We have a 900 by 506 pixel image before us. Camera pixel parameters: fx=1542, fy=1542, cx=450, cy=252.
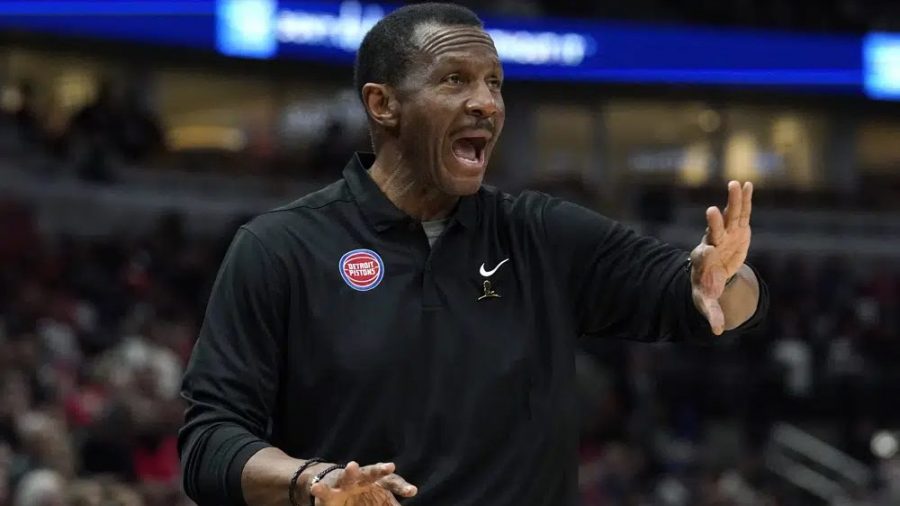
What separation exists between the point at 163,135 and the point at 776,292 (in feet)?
23.8

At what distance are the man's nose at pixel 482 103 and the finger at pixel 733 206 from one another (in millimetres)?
497

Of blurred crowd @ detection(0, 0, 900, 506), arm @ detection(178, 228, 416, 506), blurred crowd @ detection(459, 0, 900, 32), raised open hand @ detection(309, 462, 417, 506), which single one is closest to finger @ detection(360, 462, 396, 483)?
raised open hand @ detection(309, 462, 417, 506)

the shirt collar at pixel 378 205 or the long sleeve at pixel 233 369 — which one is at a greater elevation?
the shirt collar at pixel 378 205

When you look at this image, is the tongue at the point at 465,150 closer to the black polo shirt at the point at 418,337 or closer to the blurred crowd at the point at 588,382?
the black polo shirt at the point at 418,337

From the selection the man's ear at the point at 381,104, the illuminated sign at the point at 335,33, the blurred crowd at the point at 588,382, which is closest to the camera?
the man's ear at the point at 381,104

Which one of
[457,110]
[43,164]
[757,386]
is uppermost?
[457,110]

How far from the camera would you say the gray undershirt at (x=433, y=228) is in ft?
10.5

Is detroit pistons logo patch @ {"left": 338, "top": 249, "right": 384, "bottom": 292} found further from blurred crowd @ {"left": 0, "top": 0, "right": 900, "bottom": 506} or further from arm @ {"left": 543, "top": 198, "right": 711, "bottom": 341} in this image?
blurred crowd @ {"left": 0, "top": 0, "right": 900, "bottom": 506}

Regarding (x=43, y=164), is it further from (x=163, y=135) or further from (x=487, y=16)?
(x=487, y=16)

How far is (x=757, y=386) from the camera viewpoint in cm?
1532

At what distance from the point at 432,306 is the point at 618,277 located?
0.40 m

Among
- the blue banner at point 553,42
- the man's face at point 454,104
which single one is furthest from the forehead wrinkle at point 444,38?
the blue banner at point 553,42

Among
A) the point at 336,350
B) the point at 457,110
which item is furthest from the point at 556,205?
the point at 336,350

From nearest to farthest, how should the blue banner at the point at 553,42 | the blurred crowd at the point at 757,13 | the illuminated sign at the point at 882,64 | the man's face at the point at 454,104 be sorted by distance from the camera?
1. the man's face at the point at 454,104
2. the blue banner at the point at 553,42
3. the illuminated sign at the point at 882,64
4. the blurred crowd at the point at 757,13
